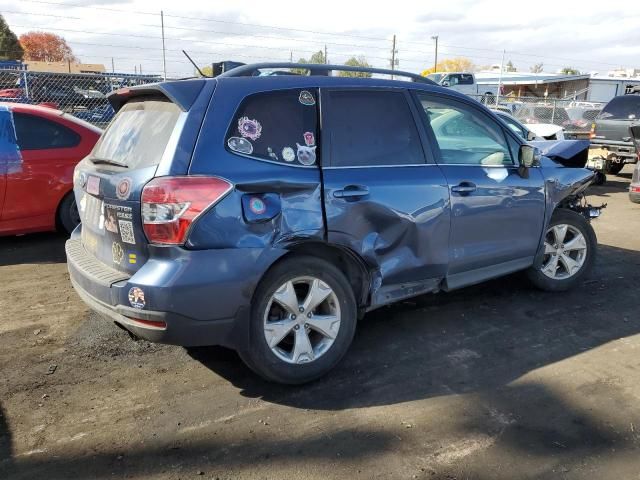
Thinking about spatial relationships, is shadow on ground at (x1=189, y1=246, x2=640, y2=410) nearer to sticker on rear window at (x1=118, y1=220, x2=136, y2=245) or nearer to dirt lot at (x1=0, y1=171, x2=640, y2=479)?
dirt lot at (x1=0, y1=171, x2=640, y2=479)

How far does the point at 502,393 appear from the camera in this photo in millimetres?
3404

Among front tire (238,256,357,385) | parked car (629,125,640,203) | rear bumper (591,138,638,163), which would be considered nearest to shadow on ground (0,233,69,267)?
front tire (238,256,357,385)

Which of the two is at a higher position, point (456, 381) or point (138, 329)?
point (138, 329)

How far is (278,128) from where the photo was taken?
338 centimetres

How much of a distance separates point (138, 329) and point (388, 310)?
2.27 metres

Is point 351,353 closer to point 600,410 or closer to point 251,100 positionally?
point 600,410

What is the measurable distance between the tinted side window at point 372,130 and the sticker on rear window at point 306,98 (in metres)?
0.13

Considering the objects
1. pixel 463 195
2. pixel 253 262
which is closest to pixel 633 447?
pixel 463 195

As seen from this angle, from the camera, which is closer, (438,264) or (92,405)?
(92,405)

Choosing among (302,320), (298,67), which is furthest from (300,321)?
(298,67)

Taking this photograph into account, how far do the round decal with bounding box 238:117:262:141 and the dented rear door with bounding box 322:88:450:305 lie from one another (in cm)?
47

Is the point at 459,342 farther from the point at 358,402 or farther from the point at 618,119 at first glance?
the point at 618,119

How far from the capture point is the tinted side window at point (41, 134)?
6270mm

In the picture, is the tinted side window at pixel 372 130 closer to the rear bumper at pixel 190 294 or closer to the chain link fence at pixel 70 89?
the rear bumper at pixel 190 294
